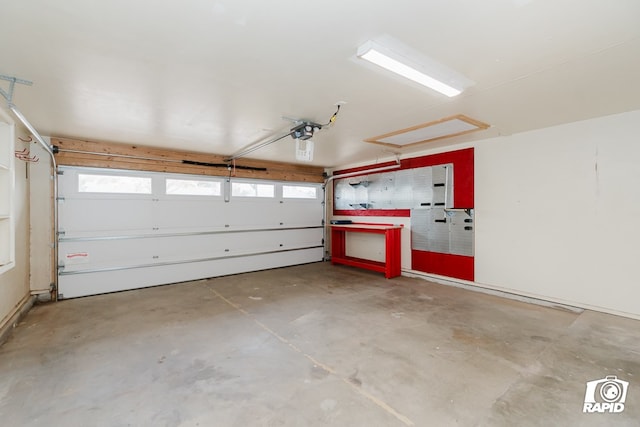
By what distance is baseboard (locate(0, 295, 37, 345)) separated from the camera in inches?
107

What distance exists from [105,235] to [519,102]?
579 cm

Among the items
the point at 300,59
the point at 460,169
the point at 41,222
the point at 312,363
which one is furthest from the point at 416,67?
the point at 41,222

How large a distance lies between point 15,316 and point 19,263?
2.31ft

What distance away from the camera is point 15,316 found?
3.07 meters

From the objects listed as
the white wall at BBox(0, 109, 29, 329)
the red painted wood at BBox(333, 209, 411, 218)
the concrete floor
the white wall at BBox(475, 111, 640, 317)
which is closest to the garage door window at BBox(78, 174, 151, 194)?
the white wall at BBox(0, 109, 29, 329)

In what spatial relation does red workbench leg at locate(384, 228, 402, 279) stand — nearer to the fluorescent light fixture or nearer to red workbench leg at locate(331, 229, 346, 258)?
red workbench leg at locate(331, 229, 346, 258)

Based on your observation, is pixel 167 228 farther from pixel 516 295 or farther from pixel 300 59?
pixel 516 295

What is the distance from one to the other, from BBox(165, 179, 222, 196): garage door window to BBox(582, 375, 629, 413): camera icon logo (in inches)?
215

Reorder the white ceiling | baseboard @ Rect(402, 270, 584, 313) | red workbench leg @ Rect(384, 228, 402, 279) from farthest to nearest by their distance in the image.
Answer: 1. red workbench leg @ Rect(384, 228, 402, 279)
2. baseboard @ Rect(402, 270, 584, 313)
3. the white ceiling

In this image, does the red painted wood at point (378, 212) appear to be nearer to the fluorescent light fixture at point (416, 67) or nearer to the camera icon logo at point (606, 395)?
the fluorescent light fixture at point (416, 67)

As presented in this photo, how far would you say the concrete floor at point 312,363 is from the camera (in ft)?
5.55

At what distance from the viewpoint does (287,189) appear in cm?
640

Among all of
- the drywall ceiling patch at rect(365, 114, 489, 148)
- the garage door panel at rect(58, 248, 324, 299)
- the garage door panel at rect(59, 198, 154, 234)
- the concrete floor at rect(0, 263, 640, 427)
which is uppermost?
the drywall ceiling patch at rect(365, 114, 489, 148)

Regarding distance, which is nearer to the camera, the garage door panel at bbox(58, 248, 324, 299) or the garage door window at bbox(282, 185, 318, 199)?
the garage door panel at bbox(58, 248, 324, 299)
